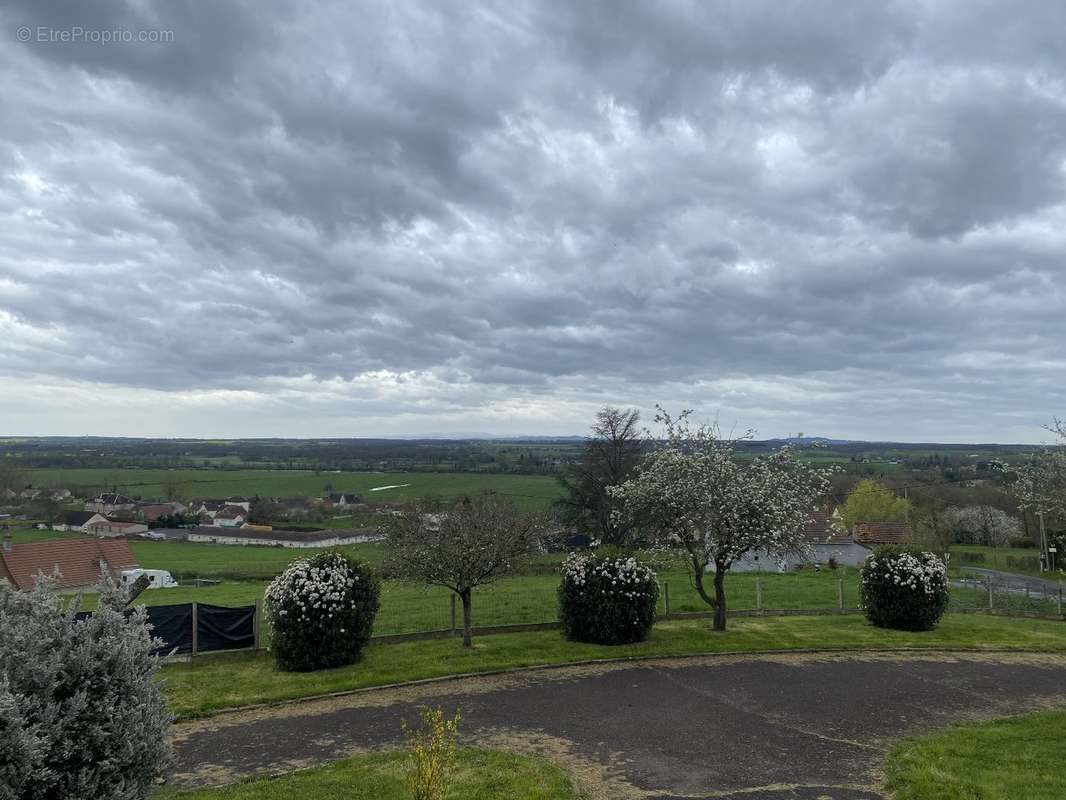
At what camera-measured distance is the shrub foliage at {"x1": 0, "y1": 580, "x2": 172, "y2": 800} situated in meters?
4.44

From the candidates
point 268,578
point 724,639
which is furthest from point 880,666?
point 268,578

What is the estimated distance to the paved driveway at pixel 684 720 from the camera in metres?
8.25

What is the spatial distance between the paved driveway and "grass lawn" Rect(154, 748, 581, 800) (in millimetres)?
453

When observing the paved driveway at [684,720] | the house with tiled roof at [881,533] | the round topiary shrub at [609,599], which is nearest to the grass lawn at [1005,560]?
the house with tiled roof at [881,533]

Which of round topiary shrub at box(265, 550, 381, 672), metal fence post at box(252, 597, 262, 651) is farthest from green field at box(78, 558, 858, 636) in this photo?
metal fence post at box(252, 597, 262, 651)

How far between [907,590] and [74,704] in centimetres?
1841

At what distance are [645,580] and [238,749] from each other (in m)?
9.09

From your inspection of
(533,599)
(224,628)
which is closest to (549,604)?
(533,599)

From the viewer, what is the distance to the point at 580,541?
4316 centimetres

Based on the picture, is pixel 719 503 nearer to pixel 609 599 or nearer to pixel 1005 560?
pixel 609 599

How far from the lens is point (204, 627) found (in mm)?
14109

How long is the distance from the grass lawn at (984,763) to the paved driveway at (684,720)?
40cm

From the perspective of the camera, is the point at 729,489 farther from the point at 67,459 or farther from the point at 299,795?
the point at 67,459

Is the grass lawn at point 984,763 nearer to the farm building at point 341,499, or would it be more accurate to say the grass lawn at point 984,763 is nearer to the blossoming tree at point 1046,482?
the blossoming tree at point 1046,482
